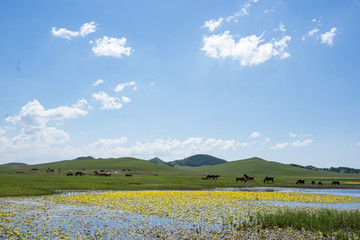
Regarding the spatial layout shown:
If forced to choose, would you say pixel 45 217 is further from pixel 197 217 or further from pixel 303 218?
pixel 303 218

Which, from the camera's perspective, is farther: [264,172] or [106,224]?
[264,172]

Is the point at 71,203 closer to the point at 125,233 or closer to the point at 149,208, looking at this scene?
the point at 149,208

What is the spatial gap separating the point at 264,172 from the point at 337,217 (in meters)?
173

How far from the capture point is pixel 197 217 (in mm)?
21984

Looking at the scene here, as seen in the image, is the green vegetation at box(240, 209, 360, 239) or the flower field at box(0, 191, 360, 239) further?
the green vegetation at box(240, 209, 360, 239)

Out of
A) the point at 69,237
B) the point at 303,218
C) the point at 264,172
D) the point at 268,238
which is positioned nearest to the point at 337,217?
the point at 303,218

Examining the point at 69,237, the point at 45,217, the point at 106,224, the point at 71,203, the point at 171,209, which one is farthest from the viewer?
the point at 71,203

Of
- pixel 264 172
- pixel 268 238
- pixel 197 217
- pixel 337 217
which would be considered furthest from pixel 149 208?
pixel 264 172

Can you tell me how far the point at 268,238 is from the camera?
52.2 feet

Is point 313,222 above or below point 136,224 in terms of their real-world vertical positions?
above

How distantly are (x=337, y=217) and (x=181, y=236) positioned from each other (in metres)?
11.6

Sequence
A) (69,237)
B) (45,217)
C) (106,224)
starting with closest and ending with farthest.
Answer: (69,237) < (106,224) < (45,217)

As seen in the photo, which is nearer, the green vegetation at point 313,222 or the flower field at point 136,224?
the flower field at point 136,224

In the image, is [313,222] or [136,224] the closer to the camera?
[313,222]
